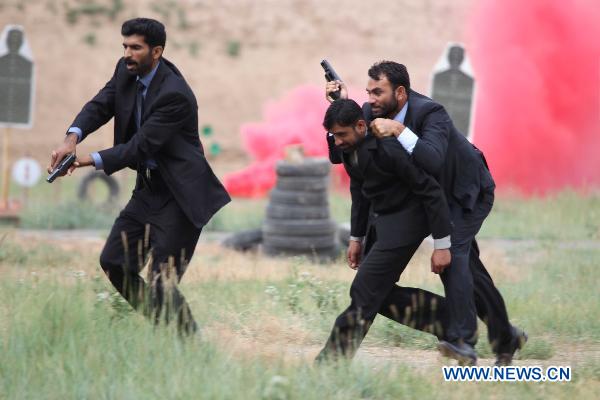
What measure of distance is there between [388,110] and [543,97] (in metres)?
15.5

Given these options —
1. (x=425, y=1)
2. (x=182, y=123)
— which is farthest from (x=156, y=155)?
(x=425, y=1)

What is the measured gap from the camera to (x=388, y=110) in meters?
6.00

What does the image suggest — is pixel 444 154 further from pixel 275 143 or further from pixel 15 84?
pixel 275 143

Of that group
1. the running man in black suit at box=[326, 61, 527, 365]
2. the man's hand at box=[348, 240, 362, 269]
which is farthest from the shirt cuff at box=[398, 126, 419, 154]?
the man's hand at box=[348, 240, 362, 269]

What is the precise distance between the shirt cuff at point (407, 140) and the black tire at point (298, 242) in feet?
22.3

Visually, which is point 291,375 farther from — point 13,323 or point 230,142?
point 230,142

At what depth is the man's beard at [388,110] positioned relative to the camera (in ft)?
19.6

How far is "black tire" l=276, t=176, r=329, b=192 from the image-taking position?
1280 centimetres

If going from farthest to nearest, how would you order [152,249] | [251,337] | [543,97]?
[543,97] < [251,337] < [152,249]

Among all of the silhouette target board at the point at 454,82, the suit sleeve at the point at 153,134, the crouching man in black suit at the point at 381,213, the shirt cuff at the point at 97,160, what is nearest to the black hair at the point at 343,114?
the crouching man in black suit at the point at 381,213

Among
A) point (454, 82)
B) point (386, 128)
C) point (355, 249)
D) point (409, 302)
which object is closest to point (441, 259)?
point (409, 302)

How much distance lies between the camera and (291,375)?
543 cm

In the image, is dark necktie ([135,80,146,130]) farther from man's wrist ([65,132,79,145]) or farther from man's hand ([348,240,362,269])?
man's hand ([348,240,362,269])

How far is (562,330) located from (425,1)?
33076 mm
